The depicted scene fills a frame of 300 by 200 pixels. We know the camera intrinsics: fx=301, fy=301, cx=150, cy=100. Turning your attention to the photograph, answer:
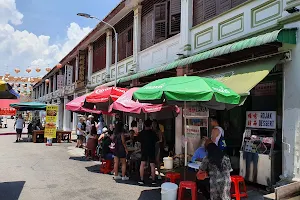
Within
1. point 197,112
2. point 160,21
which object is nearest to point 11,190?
point 197,112

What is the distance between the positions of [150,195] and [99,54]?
52.2 ft

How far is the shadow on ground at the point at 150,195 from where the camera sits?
23.1ft

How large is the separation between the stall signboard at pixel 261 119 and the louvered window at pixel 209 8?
327 cm

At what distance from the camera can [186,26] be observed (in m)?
11.1

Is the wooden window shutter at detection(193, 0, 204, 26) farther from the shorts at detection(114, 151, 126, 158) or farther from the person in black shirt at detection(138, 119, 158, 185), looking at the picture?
the shorts at detection(114, 151, 126, 158)

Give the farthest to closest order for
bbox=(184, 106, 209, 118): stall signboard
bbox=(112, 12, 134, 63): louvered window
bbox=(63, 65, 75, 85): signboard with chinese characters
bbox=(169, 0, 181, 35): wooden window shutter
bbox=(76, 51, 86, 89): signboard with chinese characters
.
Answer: bbox=(63, 65, 75, 85): signboard with chinese characters < bbox=(76, 51, 86, 89): signboard with chinese characters < bbox=(112, 12, 134, 63): louvered window < bbox=(169, 0, 181, 35): wooden window shutter < bbox=(184, 106, 209, 118): stall signboard

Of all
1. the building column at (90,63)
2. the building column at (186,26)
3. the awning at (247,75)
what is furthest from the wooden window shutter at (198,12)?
the building column at (90,63)

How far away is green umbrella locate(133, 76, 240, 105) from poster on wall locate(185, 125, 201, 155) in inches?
166

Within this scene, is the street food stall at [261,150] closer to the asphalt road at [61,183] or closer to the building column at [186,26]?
the asphalt road at [61,183]

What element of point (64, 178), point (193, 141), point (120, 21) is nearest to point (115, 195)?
point (64, 178)

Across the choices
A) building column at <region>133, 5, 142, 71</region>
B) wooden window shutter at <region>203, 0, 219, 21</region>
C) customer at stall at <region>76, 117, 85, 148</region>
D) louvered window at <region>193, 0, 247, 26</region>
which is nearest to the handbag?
louvered window at <region>193, 0, 247, 26</region>

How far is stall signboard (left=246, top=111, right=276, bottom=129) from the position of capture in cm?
754

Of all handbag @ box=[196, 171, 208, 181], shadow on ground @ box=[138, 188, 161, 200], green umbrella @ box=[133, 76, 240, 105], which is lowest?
shadow on ground @ box=[138, 188, 161, 200]

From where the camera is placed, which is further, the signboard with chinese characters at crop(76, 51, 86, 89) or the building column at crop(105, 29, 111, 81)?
the signboard with chinese characters at crop(76, 51, 86, 89)
